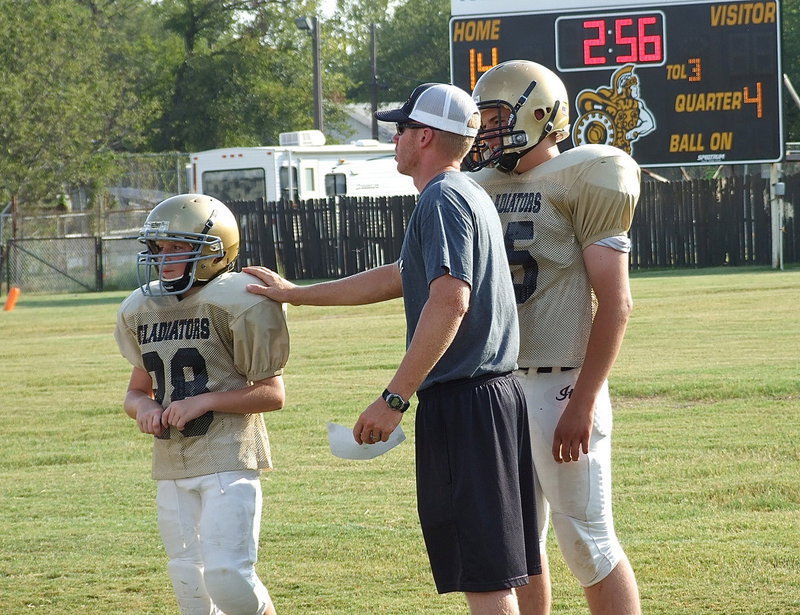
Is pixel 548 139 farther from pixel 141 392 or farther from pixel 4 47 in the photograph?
pixel 4 47

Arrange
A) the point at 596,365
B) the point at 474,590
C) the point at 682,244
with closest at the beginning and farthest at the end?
the point at 474,590 → the point at 596,365 → the point at 682,244

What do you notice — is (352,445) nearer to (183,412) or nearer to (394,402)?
(394,402)

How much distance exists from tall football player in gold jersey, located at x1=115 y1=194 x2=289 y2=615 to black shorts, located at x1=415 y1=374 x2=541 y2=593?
67 cm

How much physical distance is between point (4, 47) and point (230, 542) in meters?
32.0

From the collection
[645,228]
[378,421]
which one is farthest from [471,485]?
[645,228]

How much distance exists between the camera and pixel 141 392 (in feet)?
14.1

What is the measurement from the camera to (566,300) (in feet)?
13.2

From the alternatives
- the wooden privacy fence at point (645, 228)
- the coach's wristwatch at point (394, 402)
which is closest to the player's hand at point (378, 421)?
the coach's wristwatch at point (394, 402)

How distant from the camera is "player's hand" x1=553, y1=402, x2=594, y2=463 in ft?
12.7

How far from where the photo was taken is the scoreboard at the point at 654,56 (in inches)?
864

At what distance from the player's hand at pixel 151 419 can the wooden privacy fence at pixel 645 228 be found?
23.3 metres

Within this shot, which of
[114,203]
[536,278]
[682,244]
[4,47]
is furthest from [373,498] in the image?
[114,203]

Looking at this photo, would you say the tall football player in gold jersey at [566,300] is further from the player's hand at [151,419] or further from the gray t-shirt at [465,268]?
the player's hand at [151,419]

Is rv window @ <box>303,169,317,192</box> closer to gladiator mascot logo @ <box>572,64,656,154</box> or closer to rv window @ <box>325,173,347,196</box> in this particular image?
rv window @ <box>325,173,347,196</box>
